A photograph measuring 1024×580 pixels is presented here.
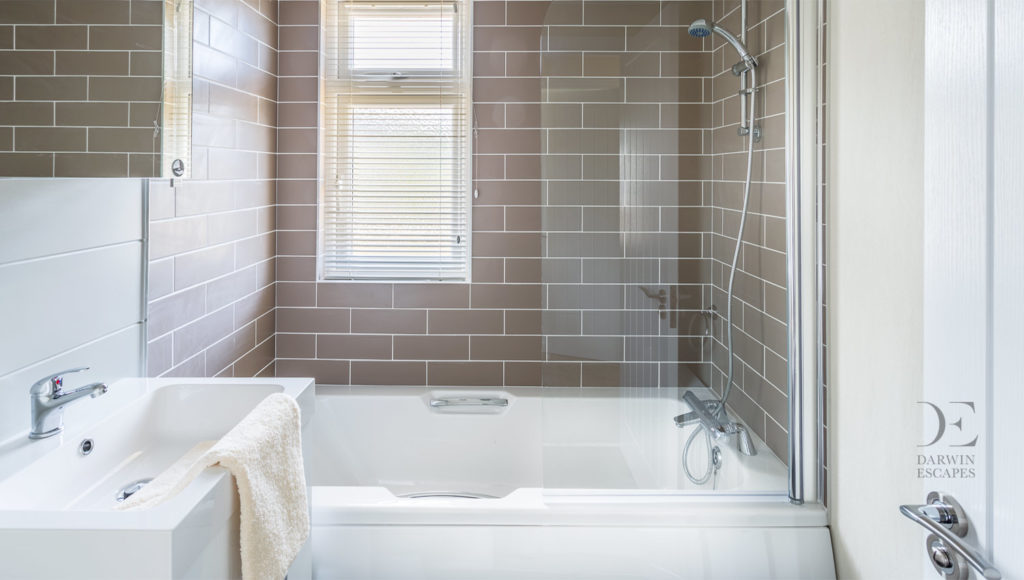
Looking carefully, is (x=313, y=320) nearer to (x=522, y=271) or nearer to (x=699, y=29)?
(x=522, y=271)

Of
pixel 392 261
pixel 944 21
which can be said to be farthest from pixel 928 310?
pixel 392 261

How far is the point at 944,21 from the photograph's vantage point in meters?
0.98

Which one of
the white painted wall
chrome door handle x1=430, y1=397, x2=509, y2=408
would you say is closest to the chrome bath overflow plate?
chrome door handle x1=430, y1=397, x2=509, y2=408

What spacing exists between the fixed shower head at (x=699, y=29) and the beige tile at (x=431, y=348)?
164cm

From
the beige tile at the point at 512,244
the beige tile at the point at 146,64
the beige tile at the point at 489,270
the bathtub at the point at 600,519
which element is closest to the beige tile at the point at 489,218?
the beige tile at the point at 512,244

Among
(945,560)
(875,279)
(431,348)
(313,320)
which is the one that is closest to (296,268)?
(313,320)

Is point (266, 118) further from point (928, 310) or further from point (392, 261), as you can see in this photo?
point (928, 310)

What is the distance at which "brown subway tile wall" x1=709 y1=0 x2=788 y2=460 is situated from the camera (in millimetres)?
2010

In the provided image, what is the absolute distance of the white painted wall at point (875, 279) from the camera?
5.00 feet

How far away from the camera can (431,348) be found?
3.03 meters

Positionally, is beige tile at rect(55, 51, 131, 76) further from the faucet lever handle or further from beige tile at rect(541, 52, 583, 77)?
beige tile at rect(541, 52, 583, 77)

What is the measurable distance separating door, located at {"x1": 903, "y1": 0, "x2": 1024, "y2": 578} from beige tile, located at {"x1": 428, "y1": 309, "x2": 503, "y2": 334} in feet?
6.94

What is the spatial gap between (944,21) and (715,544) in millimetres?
1488

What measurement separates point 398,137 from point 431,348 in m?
1.01
